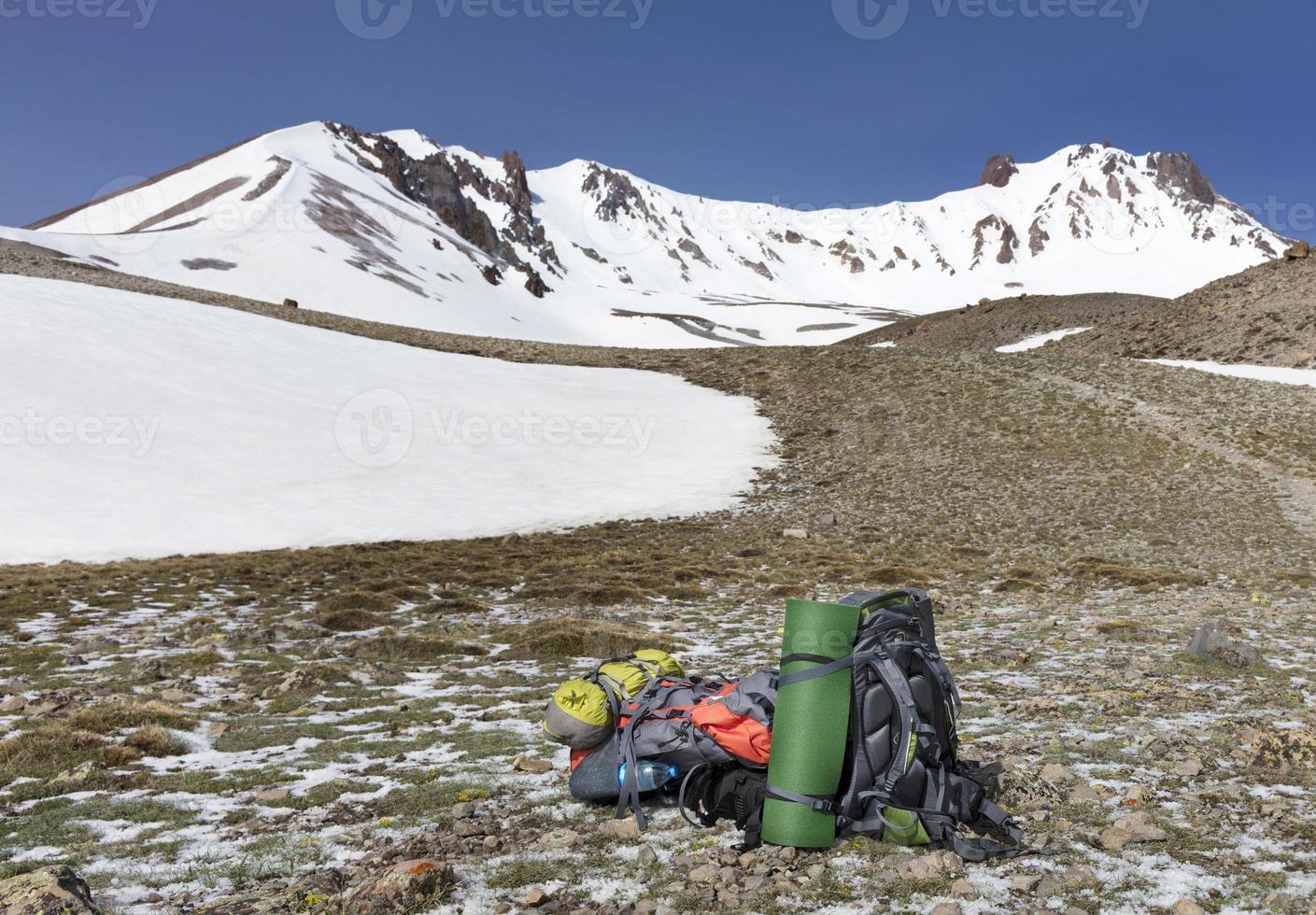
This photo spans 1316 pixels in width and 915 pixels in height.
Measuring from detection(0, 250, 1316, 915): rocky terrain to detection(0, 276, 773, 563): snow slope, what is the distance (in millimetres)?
3469

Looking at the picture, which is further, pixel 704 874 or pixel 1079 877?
pixel 704 874

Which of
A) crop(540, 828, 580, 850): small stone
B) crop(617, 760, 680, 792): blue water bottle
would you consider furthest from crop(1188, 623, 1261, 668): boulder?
crop(540, 828, 580, 850): small stone

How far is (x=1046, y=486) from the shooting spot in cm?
2852

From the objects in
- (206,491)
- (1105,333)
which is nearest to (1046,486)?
(206,491)

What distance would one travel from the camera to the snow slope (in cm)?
2605

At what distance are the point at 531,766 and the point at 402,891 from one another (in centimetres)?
248

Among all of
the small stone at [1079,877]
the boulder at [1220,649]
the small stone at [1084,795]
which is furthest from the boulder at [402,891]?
the boulder at [1220,649]

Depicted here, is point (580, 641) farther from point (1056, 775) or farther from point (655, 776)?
point (1056, 775)

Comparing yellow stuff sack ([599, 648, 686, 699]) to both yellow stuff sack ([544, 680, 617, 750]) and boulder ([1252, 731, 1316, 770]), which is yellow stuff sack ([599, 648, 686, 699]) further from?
boulder ([1252, 731, 1316, 770])

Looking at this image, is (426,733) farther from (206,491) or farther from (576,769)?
(206,491)
